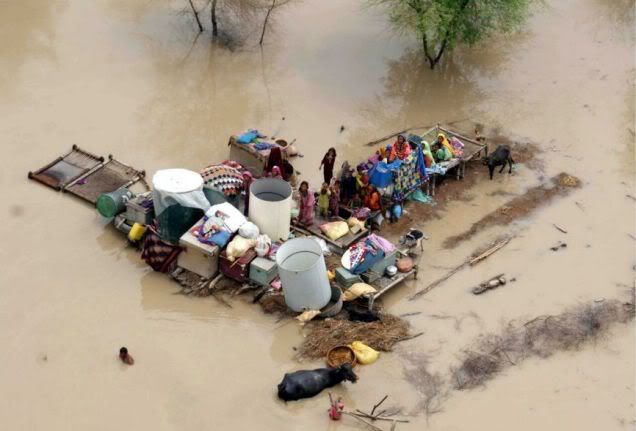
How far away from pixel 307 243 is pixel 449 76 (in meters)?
7.97

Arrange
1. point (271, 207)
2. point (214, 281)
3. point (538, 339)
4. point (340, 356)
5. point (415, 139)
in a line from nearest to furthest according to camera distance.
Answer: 1. point (340, 356)
2. point (538, 339)
3. point (214, 281)
4. point (271, 207)
5. point (415, 139)

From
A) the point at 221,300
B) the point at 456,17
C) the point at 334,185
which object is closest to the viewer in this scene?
the point at 221,300

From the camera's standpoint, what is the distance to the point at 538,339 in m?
10.8

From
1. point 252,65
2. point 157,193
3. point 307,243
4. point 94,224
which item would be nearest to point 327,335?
point 307,243

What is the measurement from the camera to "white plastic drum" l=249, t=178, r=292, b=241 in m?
11.2

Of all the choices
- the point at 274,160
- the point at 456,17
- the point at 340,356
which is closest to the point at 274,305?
the point at 340,356

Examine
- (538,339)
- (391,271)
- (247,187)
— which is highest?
(247,187)

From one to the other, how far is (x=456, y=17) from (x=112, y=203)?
8244 mm

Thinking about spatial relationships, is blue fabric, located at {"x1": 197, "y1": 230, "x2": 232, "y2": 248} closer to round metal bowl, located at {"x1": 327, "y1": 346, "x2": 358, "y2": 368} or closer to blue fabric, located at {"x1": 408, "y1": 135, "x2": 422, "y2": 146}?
round metal bowl, located at {"x1": 327, "y1": 346, "x2": 358, "y2": 368}

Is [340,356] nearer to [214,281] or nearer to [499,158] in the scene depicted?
[214,281]

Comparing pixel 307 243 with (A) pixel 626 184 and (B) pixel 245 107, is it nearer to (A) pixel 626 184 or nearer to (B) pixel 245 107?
(B) pixel 245 107

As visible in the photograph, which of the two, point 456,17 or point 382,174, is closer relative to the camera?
point 382,174

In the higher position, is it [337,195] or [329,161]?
[329,161]

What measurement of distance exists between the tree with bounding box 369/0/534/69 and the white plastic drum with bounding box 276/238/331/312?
6811 mm
